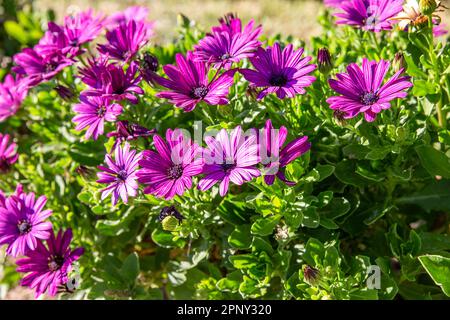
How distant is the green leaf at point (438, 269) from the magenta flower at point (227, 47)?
0.67m

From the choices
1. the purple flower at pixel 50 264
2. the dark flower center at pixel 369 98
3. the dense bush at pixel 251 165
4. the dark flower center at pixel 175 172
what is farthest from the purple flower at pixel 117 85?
the dark flower center at pixel 369 98

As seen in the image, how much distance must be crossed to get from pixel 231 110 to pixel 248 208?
0.30m

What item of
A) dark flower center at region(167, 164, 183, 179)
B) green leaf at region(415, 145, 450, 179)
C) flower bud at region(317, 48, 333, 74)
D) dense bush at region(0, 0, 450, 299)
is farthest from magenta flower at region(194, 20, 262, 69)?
green leaf at region(415, 145, 450, 179)

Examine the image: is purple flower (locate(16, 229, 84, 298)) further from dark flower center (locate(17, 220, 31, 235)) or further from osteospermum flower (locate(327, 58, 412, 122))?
osteospermum flower (locate(327, 58, 412, 122))

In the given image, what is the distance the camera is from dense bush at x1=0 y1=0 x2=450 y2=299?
144 cm

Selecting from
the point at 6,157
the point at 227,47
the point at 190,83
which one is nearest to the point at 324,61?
the point at 227,47

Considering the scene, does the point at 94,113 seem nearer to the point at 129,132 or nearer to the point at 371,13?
the point at 129,132

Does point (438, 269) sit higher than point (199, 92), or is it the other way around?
point (199, 92)

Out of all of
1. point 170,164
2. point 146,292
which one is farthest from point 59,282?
point 170,164

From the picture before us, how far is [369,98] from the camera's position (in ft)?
4.73

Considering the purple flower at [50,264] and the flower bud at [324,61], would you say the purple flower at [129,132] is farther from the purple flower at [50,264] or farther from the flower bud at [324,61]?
the flower bud at [324,61]

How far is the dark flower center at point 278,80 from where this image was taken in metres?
1.48

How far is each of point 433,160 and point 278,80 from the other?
483mm
